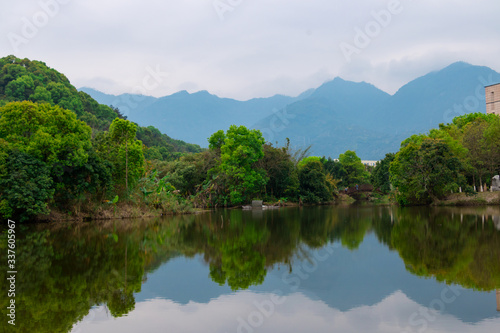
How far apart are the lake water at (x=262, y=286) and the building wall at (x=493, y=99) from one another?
68875mm

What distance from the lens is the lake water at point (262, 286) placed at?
20.2 ft

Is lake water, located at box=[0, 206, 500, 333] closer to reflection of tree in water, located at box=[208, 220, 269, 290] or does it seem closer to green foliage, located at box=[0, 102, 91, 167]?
reflection of tree in water, located at box=[208, 220, 269, 290]

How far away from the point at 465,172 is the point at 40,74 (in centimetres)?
7389

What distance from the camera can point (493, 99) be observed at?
245 feet

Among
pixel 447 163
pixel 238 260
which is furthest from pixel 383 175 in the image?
pixel 238 260

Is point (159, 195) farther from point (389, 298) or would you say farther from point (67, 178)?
point (389, 298)

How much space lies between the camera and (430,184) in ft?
125

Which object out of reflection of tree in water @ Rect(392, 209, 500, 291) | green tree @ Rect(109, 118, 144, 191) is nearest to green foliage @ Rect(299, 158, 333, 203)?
green tree @ Rect(109, 118, 144, 191)

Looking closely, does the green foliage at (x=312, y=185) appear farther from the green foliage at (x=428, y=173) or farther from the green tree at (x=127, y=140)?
the green tree at (x=127, y=140)

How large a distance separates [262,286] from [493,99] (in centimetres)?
7936

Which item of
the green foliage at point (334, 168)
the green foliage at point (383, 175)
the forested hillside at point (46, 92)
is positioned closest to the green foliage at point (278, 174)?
the green foliage at point (383, 175)

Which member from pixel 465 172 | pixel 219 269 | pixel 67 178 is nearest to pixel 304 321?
pixel 219 269

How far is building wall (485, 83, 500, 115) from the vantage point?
73.6m

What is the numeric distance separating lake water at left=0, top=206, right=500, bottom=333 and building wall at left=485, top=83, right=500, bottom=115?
68.9 m
